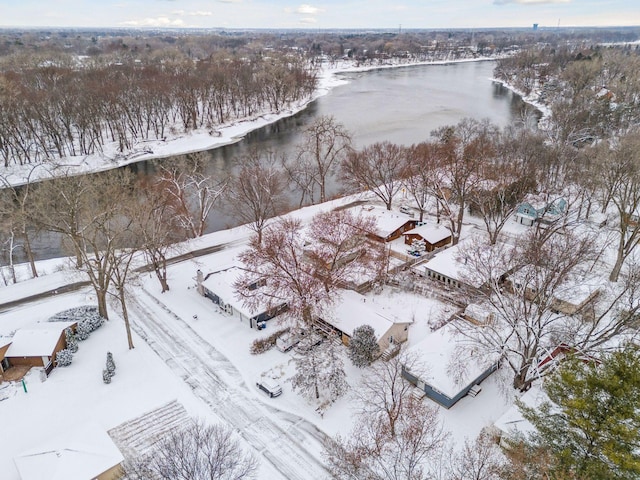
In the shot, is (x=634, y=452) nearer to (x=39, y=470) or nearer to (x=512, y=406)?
(x=512, y=406)

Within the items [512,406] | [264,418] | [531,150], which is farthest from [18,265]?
[531,150]

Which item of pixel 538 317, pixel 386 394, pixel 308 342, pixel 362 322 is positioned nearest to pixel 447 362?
pixel 386 394

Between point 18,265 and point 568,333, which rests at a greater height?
point 568,333

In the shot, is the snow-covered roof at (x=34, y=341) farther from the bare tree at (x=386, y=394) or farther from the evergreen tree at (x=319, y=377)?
the bare tree at (x=386, y=394)

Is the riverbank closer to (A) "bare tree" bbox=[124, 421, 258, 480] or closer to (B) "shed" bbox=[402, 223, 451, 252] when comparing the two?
(B) "shed" bbox=[402, 223, 451, 252]

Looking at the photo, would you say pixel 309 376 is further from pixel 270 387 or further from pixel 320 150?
pixel 320 150

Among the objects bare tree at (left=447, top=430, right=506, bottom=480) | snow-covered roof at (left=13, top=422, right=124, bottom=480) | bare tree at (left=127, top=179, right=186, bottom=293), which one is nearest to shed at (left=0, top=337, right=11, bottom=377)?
snow-covered roof at (left=13, top=422, right=124, bottom=480)

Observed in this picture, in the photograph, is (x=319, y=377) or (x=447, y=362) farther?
(x=447, y=362)
